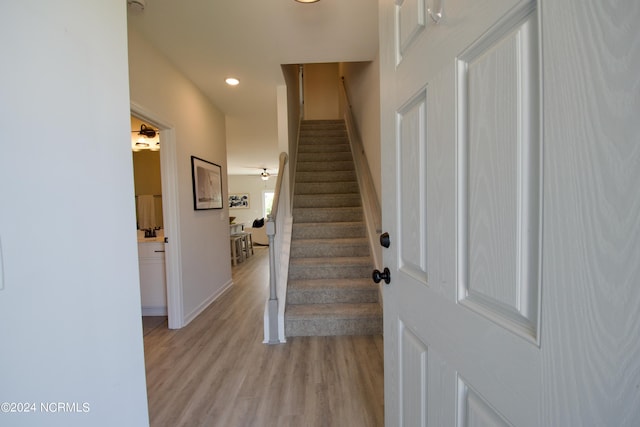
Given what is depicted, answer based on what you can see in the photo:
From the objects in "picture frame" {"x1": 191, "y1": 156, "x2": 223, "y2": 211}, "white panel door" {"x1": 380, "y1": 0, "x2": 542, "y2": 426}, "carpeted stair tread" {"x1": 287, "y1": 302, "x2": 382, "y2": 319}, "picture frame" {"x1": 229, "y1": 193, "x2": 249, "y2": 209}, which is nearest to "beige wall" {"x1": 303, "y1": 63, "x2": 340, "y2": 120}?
"picture frame" {"x1": 191, "y1": 156, "x2": 223, "y2": 211}

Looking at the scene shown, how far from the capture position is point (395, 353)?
39.8 inches

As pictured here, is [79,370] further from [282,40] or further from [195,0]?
[282,40]

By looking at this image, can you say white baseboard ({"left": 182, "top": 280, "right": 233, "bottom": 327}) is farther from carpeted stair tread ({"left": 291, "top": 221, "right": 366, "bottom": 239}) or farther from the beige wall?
the beige wall

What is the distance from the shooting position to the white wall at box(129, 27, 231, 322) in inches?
88.9

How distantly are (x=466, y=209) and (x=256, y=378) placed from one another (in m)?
1.95

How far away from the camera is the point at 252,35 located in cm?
221

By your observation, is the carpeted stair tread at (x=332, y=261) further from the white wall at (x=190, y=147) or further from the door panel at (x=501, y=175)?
the door panel at (x=501, y=175)

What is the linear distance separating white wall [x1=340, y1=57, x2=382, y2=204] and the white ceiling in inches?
14.2

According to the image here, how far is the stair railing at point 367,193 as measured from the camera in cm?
280

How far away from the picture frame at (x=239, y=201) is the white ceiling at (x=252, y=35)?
24.3 ft

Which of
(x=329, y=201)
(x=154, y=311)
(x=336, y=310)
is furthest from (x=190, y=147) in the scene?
(x=336, y=310)

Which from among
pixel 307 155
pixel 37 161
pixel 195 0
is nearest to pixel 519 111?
pixel 37 161

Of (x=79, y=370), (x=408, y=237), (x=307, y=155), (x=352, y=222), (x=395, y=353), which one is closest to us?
(x=79, y=370)

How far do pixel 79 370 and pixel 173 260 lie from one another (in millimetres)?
2185
